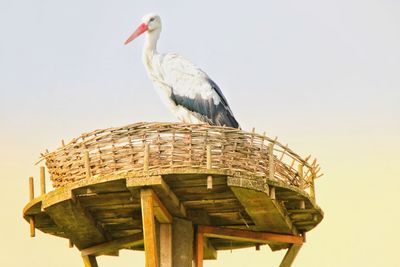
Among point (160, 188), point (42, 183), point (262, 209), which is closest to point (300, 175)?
point (262, 209)

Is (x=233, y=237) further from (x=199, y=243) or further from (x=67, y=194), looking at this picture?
(x=67, y=194)

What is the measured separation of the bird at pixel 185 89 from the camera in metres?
24.9

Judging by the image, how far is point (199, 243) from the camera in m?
24.3

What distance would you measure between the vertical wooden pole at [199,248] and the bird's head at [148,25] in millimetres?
3897

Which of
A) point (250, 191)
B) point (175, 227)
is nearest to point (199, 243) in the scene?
point (175, 227)

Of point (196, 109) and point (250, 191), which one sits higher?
point (196, 109)

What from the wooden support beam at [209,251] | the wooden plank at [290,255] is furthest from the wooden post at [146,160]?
the wooden plank at [290,255]

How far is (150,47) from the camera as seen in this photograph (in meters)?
25.5

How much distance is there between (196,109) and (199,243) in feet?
7.83

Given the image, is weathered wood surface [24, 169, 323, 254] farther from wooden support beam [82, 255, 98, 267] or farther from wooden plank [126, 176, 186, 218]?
wooden support beam [82, 255, 98, 267]

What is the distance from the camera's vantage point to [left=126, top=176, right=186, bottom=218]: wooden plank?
2198 centimetres

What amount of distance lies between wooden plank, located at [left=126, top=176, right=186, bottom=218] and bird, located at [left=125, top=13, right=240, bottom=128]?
2030 millimetres

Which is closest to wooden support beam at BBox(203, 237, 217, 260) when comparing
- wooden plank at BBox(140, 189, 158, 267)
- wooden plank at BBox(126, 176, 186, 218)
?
wooden plank at BBox(126, 176, 186, 218)

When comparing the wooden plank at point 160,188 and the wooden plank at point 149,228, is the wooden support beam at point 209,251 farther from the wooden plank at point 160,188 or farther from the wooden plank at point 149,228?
the wooden plank at point 149,228
